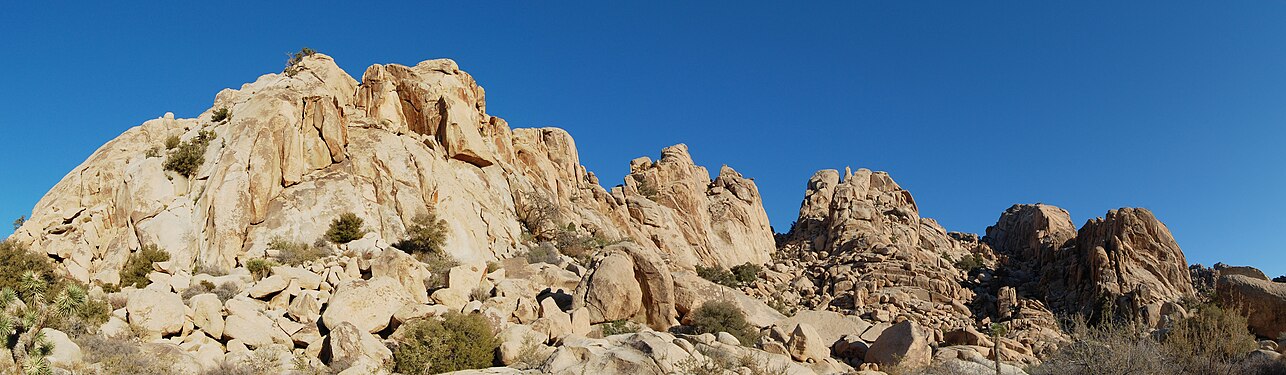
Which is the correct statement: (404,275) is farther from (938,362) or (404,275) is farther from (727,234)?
(727,234)

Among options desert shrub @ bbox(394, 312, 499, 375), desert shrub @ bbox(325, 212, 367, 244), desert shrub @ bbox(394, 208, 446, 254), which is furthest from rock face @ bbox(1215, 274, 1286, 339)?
desert shrub @ bbox(325, 212, 367, 244)

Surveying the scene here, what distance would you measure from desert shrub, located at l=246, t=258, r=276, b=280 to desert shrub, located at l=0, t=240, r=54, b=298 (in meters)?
4.65

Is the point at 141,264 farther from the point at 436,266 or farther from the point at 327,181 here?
the point at 436,266

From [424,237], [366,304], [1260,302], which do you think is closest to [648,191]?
[424,237]

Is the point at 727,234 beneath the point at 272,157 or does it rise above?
above

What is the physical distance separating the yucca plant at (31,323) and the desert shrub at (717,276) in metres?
34.0

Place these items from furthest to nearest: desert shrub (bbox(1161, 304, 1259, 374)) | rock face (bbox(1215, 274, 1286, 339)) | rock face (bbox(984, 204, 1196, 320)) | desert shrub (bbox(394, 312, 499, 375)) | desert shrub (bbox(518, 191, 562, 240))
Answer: rock face (bbox(984, 204, 1196, 320))
desert shrub (bbox(518, 191, 562, 240))
rock face (bbox(1215, 274, 1286, 339))
desert shrub (bbox(1161, 304, 1259, 374))
desert shrub (bbox(394, 312, 499, 375))

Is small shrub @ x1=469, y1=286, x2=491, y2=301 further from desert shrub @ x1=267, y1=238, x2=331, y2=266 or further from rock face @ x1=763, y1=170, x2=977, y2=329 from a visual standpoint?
rock face @ x1=763, y1=170, x2=977, y2=329

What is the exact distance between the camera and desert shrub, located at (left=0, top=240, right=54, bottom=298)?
1814 centimetres

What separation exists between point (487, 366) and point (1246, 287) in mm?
26748

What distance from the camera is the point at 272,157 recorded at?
26.2 meters

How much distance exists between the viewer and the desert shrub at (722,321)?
831 inches

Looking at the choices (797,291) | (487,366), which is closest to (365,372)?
(487,366)

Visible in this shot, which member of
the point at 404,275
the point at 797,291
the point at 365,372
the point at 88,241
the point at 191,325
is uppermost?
the point at 797,291
